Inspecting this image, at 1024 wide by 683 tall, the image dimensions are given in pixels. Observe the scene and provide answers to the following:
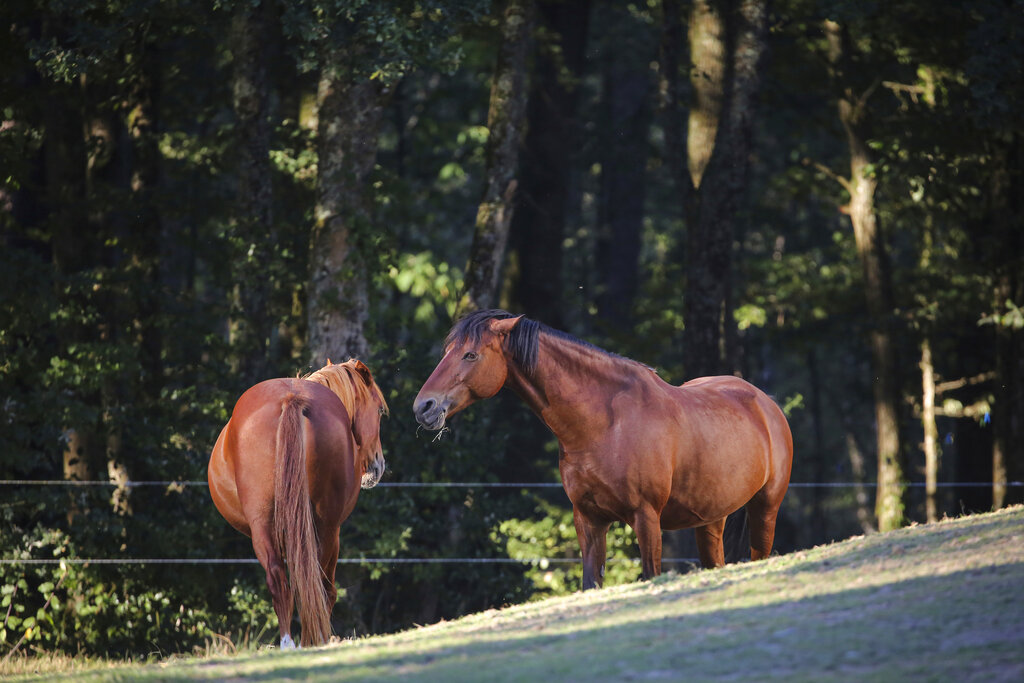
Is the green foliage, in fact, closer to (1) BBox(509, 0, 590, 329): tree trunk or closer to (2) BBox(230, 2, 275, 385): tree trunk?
(1) BBox(509, 0, 590, 329): tree trunk

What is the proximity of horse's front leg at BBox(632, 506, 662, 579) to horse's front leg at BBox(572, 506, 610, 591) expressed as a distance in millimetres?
290

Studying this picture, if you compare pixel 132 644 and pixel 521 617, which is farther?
pixel 132 644

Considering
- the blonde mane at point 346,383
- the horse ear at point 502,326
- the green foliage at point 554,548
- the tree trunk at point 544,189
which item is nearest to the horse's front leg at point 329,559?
the blonde mane at point 346,383

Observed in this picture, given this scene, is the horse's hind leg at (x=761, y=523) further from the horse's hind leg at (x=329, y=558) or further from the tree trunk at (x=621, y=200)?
the tree trunk at (x=621, y=200)

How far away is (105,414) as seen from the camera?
506 inches

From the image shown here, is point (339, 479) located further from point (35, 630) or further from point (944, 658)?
point (35, 630)

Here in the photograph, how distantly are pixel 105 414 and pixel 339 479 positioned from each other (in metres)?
6.35

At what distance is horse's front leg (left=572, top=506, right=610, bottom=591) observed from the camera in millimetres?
7328

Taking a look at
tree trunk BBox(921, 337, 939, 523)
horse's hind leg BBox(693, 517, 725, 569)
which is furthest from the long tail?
tree trunk BBox(921, 337, 939, 523)

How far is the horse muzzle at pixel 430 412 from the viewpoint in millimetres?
6910

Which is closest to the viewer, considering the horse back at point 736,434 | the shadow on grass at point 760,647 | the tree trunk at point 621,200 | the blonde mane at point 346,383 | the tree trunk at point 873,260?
the shadow on grass at point 760,647

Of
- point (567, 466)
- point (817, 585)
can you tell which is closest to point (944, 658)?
point (817, 585)

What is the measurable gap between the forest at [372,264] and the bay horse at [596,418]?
268 cm

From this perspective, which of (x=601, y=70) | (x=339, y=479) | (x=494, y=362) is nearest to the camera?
(x=494, y=362)
